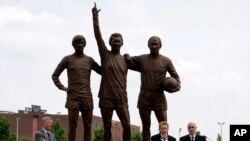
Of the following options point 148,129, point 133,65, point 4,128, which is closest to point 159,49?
point 133,65

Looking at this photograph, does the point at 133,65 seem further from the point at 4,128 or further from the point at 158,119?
the point at 4,128

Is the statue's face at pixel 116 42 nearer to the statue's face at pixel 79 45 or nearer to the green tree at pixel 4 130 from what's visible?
the statue's face at pixel 79 45

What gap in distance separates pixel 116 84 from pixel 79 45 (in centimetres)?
120

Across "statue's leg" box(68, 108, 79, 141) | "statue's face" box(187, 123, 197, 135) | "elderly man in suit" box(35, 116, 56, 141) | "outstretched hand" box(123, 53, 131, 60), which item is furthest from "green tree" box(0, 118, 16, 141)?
"statue's face" box(187, 123, 197, 135)

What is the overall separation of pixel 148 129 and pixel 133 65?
1.42 meters

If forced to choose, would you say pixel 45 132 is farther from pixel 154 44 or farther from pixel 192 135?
pixel 154 44

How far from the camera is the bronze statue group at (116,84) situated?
14.2 meters

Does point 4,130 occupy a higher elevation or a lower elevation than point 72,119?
higher

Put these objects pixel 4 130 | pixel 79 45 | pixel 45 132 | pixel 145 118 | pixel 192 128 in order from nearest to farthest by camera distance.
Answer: pixel 192 128
pixel 45 132
pixel 145 118
pixel 79 45
pixel 4 130

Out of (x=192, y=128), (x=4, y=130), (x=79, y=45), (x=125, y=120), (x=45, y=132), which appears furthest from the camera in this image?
(x=4, y=130)

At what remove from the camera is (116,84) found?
560 inches

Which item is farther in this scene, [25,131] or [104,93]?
[25,131]

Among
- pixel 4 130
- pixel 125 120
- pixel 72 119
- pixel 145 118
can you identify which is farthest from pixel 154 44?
pixel 4 130

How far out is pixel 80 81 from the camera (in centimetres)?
1448
